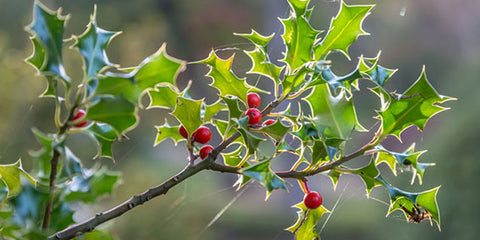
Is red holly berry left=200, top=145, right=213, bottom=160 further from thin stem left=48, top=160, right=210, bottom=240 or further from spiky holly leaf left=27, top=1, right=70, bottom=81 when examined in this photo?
spiky holly leaf left=27, top=1, right=70, bottom=81

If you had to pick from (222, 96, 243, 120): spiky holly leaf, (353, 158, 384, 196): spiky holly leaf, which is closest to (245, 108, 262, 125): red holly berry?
(222, 96, 243, 120): spiky holly leaf

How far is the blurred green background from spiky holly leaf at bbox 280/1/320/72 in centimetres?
23

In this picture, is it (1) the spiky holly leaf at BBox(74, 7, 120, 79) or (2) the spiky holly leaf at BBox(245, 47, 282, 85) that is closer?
(1) the spiky holly leaf at BBox(74, 7, 120, 79)

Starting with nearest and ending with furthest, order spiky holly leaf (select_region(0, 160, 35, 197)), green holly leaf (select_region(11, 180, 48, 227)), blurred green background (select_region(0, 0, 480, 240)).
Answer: green holly leaf (select_region(11, 180, 48, 227)) → spiky holly leaf (select_region(0, 160, 35, 197)) → blurred green background (select_region(0, 0, 480, 240))

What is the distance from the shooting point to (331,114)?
50 cm

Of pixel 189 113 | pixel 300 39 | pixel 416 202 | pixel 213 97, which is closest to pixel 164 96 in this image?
pixel 189 113

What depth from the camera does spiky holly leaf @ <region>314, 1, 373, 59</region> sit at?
0.53m

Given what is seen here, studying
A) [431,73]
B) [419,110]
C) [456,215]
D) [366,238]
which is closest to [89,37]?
[419,110]

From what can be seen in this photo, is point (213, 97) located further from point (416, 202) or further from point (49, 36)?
point (49, 36)

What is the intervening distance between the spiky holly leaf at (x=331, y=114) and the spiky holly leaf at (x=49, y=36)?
0.24 meters

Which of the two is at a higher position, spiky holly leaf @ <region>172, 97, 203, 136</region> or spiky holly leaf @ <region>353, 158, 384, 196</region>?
spiky holly leaf @ <region>172, 97, 203, 136</region>

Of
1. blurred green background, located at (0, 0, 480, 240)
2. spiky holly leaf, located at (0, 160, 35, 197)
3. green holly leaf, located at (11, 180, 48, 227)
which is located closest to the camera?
green holly leaf, located at (11, 180, 48, 227)

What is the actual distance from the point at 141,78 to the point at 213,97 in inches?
235

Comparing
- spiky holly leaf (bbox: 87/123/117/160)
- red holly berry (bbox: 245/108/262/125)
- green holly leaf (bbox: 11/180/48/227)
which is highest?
spiky holly leaf (bbox: 87/123/117/160)
